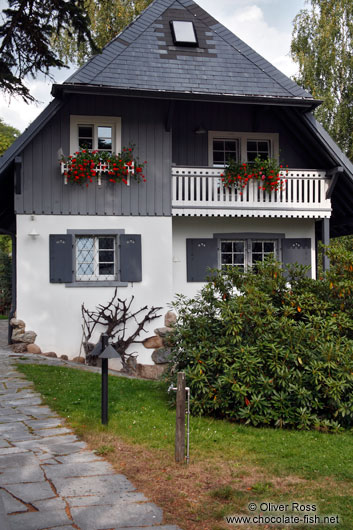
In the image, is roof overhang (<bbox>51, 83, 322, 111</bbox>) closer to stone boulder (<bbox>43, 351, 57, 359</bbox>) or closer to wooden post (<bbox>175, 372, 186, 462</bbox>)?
stone boulder (<bbox>43, 351, 57, 359</bbox>)

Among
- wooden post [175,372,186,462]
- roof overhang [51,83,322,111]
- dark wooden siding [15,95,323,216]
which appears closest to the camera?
wooden post [175,372,186,462]

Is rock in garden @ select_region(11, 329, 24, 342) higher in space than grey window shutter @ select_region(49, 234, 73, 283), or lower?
lower

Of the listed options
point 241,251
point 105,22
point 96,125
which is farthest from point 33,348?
point 105,22

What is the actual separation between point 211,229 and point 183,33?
15.5 feet

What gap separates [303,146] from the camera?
557 inches

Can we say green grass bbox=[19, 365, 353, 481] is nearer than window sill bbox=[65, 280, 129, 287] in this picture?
Yes

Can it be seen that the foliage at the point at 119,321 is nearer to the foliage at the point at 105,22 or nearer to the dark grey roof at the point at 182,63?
the dark grey roof at the point at 182,63

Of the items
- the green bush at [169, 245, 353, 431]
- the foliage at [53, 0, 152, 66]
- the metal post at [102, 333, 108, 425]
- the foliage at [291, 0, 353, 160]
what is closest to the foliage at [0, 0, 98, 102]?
the metal post at [102, 333, 108, 425]

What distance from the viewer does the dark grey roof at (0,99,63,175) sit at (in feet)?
38.1

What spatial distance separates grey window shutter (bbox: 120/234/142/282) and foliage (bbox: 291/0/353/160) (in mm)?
14470

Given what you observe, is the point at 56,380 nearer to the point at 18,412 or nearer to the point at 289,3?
the point at 18,412

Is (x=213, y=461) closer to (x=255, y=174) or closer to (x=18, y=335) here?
(x=18, y=335)

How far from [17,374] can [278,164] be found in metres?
7.93

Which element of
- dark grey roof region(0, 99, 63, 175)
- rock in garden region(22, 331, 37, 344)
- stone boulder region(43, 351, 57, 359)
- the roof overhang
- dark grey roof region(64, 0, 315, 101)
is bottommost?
stone boulder region(43, 351, 57, 359)
